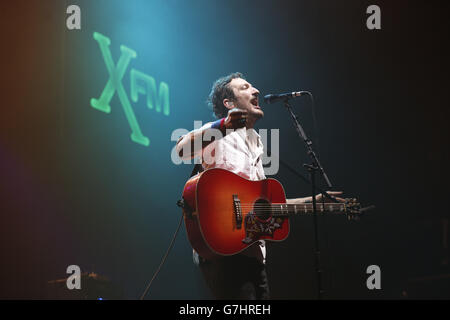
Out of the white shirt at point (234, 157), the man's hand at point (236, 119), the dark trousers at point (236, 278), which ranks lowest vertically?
the dark trousers at point (236, 278)

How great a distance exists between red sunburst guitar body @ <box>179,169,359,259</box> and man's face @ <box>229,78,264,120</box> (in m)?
0.53

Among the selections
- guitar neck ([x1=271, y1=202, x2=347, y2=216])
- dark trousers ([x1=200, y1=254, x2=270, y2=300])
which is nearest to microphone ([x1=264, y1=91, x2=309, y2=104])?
guitar neck ([x1=271, y1=202, x2=347, y2=216])

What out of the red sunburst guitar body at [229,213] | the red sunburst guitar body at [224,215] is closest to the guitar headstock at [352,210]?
the red sunburst guitar body at [229,213]

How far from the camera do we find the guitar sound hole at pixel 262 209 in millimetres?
2299

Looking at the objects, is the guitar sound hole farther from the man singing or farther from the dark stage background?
the dark stage background

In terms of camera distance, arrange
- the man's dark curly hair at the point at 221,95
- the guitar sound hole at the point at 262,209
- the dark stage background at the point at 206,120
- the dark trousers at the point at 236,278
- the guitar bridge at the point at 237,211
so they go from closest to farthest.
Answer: the dark trousers at the point at 236,278
the guitar bridge at the point at 237,211
the guitar sound hole at the point at 262,209
the man's dark curly hair at the point at 221,95
the dark stage background at the point at 206,120

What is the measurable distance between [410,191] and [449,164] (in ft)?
1.76

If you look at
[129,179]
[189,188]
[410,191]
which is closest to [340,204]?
[189,188]

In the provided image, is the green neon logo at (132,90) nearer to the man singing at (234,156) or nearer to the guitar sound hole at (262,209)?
the man singing at (234,156)

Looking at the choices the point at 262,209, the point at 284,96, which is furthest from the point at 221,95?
the point at 262,209

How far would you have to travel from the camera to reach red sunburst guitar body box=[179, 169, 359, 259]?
6.70 feet

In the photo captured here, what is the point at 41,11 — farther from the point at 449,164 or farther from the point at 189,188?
the point at 449,164

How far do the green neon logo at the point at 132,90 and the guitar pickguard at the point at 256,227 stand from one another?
266cm

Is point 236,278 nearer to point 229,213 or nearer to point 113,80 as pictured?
point 229,213
